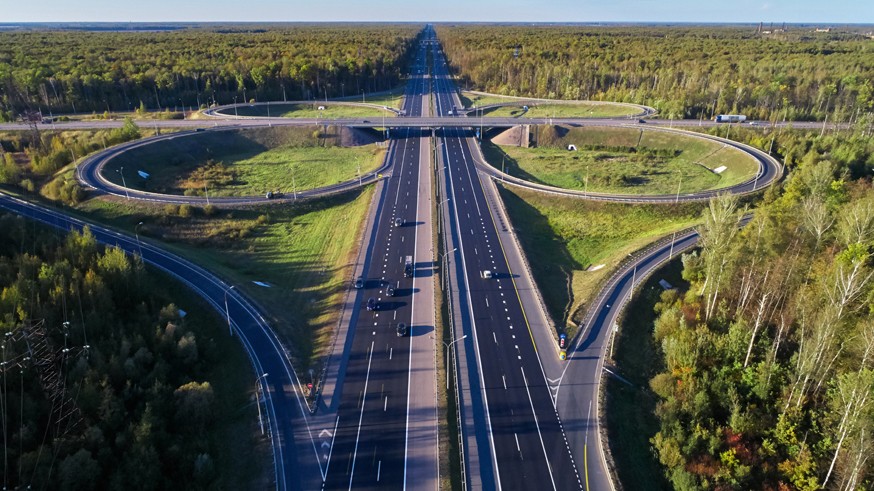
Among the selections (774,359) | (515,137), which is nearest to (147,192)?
(515,137)

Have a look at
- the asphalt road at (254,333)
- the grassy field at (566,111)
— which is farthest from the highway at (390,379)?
the grassy field at (566,111)

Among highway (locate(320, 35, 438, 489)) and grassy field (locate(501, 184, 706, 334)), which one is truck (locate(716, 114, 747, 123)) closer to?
grassy field (locate(501, 184, 706, 334))

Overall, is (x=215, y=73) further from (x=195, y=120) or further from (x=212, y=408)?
(x=212, y=408)

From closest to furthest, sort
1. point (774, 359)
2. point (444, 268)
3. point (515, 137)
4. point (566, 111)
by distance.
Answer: point (774, 359) → point (444, 268) → point (515, 137) → point (566, 111)

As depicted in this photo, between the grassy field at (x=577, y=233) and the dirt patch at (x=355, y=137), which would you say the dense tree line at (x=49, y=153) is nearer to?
the dirt patch at (x=355, y=137)

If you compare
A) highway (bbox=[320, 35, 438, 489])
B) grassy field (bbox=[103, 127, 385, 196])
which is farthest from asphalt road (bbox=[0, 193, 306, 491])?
grassy field (bbox=[103, 127, 385, 196])

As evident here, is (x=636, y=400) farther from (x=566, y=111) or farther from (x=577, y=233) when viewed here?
(x=566, y=111)
